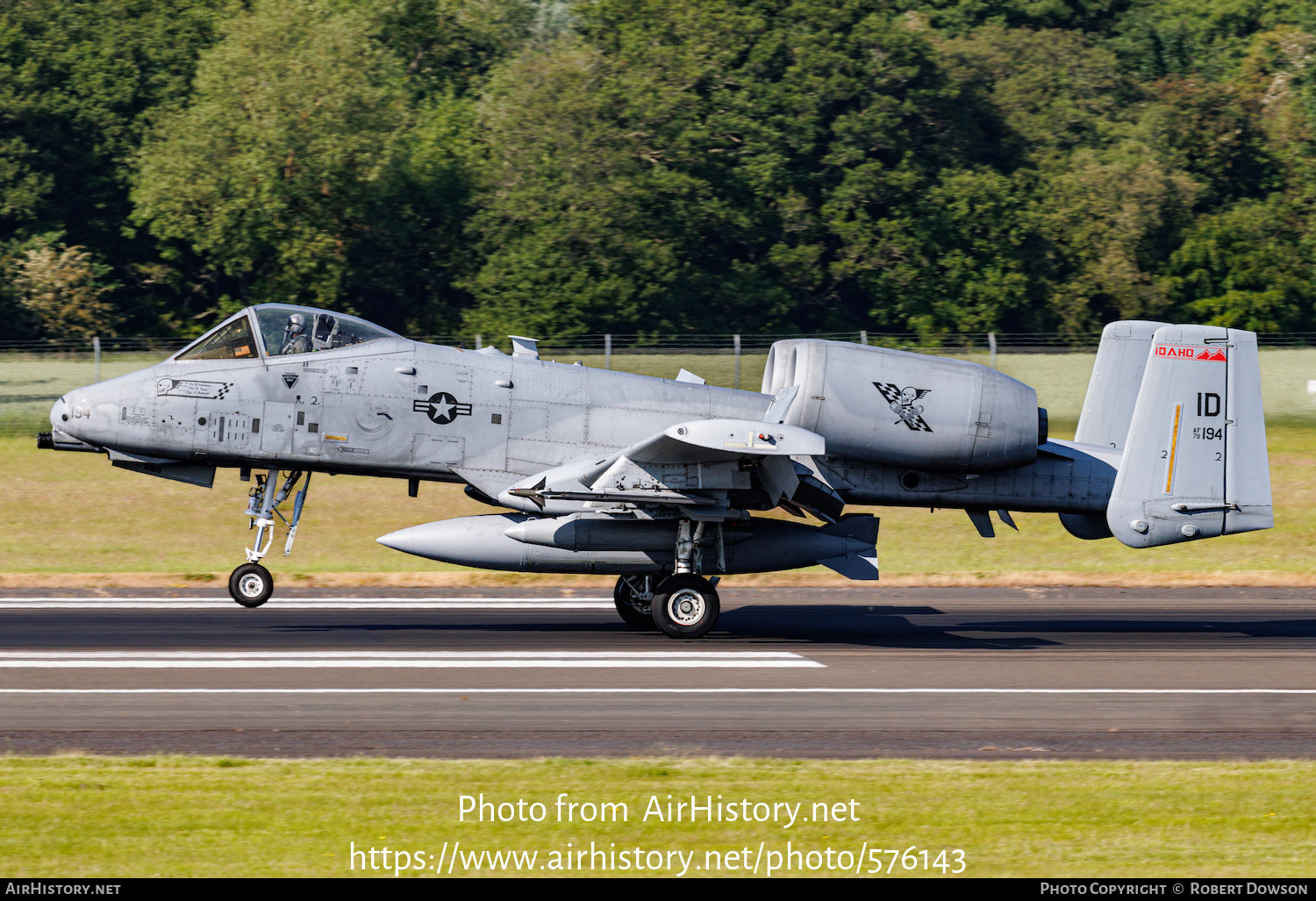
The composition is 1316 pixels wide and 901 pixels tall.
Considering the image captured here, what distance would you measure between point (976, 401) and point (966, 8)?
5529 cm

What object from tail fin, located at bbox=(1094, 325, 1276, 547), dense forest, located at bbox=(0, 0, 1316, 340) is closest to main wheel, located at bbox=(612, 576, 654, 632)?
tail fin, located at bbox=(1094, 325, 1276, 547)

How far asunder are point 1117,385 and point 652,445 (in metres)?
6.53

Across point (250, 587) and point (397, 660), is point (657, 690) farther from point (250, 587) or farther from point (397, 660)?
point (250, 587)

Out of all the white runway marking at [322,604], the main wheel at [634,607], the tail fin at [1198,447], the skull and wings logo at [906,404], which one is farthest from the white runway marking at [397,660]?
the tail fin at [1198,447]

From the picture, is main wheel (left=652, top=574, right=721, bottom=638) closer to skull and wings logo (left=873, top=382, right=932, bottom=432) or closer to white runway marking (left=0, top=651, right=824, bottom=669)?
white runway marking (left=0, top=651, right=824, bottom=669)

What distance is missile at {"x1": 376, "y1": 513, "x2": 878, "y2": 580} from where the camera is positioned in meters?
15.9

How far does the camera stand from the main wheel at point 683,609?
16344mm

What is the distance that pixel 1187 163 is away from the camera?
56312 mm

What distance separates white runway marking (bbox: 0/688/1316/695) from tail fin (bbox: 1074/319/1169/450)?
5079 millimetres

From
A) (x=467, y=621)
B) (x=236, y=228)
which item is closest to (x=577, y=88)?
(x=236, y=228)

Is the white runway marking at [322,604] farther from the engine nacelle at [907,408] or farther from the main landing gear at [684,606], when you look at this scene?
the engine nacelle at [907,408]

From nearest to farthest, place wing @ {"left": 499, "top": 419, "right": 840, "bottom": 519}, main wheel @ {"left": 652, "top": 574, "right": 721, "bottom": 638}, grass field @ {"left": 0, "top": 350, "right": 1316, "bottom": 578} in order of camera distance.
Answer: wing @ {"left": 499, "top": 419, "right": 840, "bottom": 519}, main wheel @ {"left": 652, "top": 574, "right": 721, "bottom": 638}, grass field @ {"left": 0, "top": 350, "right": 1316, "bottom": 578}

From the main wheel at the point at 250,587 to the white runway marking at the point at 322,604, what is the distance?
2.32 meters
